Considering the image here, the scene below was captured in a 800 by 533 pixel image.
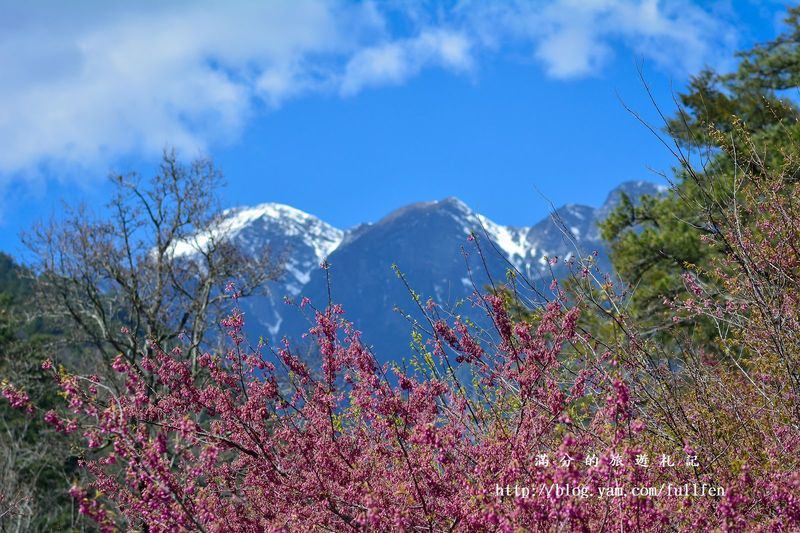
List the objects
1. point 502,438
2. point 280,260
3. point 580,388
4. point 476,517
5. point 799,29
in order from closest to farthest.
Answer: point 476,517, point 502,438, point 580,388, point 799,29, point 280,260

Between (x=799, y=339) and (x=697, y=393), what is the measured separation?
847 mm

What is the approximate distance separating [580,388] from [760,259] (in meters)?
2.04

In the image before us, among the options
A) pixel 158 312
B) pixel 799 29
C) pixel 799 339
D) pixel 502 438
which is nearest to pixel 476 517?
pixel 502 438

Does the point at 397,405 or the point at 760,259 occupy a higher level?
the point at 760,259

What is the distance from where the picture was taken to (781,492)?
3969mm

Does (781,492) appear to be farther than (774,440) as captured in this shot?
No

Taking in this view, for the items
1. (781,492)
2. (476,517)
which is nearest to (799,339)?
(781,492)

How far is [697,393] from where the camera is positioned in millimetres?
5387

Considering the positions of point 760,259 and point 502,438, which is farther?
point 760,259

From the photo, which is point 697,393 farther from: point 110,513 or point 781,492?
point 110,513

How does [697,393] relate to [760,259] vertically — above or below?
below

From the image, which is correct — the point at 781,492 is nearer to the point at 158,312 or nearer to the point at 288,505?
the point at 288,505

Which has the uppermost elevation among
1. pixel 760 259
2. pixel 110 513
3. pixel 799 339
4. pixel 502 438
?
pixel 760 259

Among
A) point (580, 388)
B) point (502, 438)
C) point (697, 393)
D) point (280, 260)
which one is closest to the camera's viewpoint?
point (502, 438)
